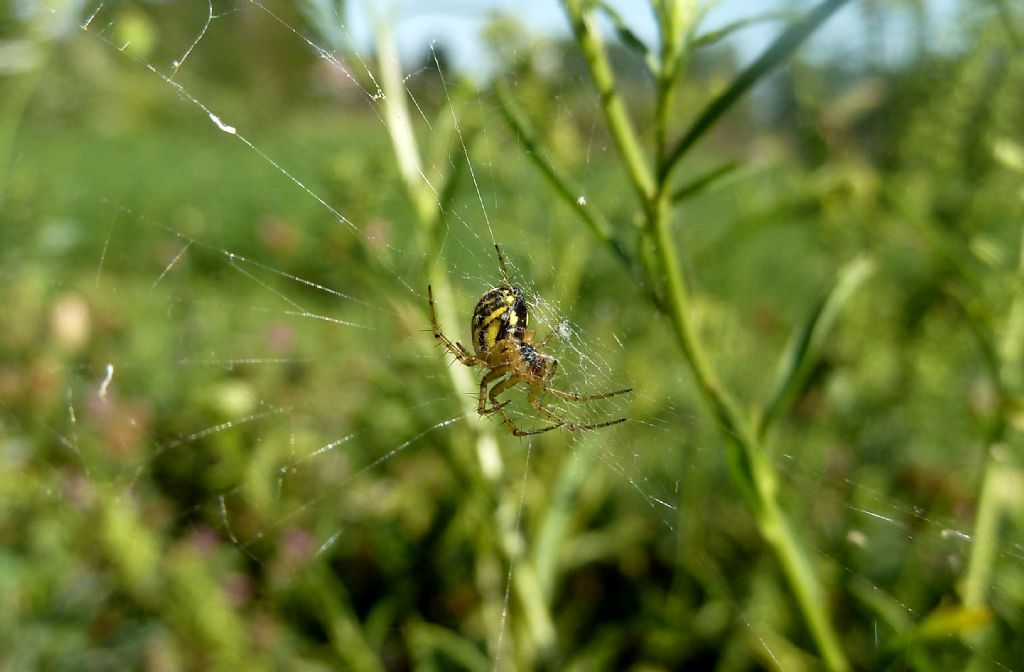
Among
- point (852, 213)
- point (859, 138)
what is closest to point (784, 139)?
point (859, 138)

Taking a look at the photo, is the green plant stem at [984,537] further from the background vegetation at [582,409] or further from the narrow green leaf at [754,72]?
the narrow green leaf at [754,72]

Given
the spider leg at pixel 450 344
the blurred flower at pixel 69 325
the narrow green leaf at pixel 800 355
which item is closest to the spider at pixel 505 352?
the spider leg at pixel 450 344

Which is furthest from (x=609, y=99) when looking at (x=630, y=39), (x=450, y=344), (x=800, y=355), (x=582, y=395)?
(x=450, y=344)

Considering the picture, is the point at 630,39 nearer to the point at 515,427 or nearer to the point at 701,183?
the point at 701,183

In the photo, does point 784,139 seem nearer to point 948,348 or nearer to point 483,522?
point 948,348

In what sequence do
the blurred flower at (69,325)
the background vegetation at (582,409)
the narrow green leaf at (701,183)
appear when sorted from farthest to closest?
the blurred flower at (69,325) → the background vegetation at (582,409) → the narrow green leaf at (701,183)

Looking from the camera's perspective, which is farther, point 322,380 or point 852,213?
point 322,380
